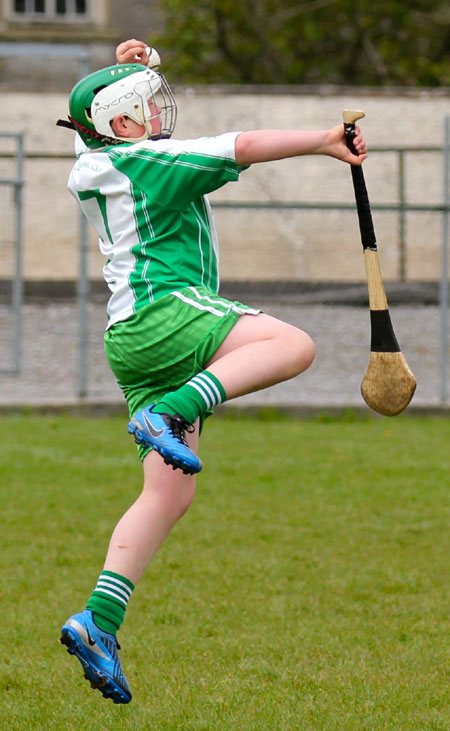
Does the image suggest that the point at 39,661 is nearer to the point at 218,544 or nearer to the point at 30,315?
the point at 218,544

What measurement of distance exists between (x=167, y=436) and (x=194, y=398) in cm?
20

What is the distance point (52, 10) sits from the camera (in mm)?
20688

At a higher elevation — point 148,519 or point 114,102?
point 114,102

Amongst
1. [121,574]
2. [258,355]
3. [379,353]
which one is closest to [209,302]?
[258,355]

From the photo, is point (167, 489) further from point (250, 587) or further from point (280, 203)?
point (280, 203)

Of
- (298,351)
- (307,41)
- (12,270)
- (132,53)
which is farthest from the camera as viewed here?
(307,41)

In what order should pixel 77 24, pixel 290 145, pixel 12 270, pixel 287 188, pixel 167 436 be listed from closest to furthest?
1. pixel 167 436
2. pixel 290 145
3. pixel 12 270
4. pixel 287 188
5. pixel 77 24

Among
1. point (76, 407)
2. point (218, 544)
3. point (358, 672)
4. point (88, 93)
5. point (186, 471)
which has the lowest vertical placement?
point (76, 407)

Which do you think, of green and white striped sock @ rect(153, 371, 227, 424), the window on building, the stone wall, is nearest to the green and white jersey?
green and white striped sock @ rect(153, 371, 227, 424)

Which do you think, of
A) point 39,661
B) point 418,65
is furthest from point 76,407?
point 418,65

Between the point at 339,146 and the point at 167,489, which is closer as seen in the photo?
the point at 339,146

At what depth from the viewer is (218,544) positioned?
654 cm

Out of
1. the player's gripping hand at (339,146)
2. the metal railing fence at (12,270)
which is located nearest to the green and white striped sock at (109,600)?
the player's gripping hand at (339,146)

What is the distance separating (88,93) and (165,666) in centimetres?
206
